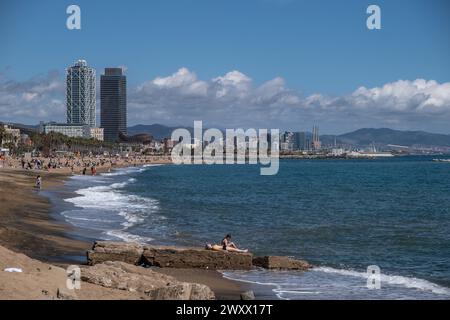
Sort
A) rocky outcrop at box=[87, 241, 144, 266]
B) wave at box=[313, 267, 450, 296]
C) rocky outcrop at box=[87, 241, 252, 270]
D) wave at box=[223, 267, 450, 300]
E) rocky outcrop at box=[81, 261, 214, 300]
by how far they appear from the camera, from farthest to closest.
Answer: rocky outcrop at box=[87, 241, 252, 270]
rocky outcrop at box=[87, 241, 144, 266]
wave at box=[313, 267, 450, 296]
wave at box=[223, 267, 450, 300]
rocky outcrop at box=[81, 261, 214, 300]

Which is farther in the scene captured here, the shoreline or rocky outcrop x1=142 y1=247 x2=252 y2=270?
rocky outcrop x1=142 y1=247 x2=252 y2=270

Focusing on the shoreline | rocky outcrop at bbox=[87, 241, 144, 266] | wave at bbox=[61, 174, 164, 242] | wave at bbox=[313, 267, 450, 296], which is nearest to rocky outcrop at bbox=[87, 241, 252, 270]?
rocky outcrop at bbox=[87, 241, 144, 266]

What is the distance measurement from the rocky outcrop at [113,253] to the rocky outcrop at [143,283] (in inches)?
98.4

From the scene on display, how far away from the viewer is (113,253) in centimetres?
1644

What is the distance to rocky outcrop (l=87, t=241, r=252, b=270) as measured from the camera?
16328mm

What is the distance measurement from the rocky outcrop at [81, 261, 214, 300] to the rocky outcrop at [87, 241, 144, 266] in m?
2.50

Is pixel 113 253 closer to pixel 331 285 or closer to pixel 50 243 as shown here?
pixel 50 243

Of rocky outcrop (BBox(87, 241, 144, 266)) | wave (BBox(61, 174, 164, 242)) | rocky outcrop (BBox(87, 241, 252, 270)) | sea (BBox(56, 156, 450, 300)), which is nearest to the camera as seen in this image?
sea (BBox(56, 156, 450, 300))

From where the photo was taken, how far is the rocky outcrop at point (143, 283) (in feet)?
36.5

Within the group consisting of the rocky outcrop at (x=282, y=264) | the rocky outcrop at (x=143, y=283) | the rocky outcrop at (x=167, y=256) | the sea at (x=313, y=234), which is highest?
the rocky outcrop at (x=143, y=283)

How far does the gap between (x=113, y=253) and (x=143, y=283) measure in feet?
14.2

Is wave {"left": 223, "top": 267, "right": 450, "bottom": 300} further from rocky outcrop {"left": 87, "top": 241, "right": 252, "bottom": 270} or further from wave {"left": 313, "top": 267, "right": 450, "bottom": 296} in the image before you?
rocky outcrop {"left": 87, "top": 241, "right": 252, "bottom": 270}

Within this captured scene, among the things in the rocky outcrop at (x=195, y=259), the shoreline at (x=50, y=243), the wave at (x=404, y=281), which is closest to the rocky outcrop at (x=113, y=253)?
the rocky outcrop at (x=195, y=259)

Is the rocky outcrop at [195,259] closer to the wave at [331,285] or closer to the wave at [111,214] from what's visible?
the wave at [331,285]
